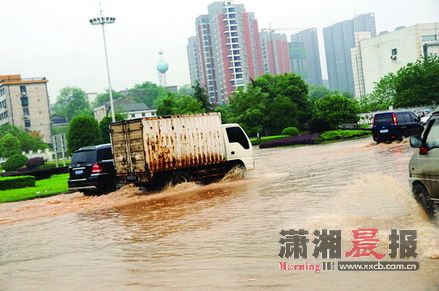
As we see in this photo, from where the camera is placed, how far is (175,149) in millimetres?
17766

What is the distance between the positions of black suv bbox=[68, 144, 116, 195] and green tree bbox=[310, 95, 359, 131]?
1180 inches

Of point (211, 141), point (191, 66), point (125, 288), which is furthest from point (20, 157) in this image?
point (191, 66)

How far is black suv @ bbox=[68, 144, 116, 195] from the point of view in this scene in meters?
18.8

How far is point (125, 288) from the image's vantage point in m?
6.77

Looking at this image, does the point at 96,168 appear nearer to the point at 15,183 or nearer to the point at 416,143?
the point at 15,183

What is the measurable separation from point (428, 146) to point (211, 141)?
11.1 metres

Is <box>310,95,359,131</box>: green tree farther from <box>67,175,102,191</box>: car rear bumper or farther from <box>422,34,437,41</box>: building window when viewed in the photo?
<box>422,34,437,41</box>: building window

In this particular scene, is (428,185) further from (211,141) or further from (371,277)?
(211,141)

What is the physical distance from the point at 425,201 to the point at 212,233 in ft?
12.0

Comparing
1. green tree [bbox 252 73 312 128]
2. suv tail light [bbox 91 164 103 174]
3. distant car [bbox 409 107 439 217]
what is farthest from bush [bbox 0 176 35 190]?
green tree [bbox 252 73 312 128]

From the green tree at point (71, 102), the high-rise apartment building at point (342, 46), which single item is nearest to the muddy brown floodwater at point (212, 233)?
the green tree at point (71, 102)

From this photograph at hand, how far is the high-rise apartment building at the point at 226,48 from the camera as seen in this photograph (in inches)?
4914

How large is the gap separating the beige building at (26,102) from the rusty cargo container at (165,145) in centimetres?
9401

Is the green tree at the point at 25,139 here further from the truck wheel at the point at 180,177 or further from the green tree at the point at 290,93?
the truck wheel at the point at 180,177
